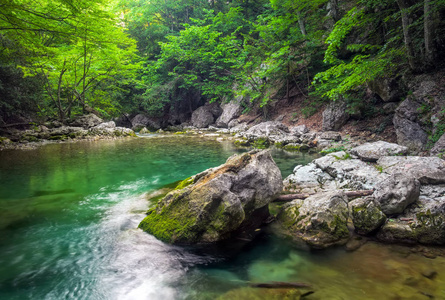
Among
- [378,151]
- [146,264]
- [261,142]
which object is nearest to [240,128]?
[261,142]

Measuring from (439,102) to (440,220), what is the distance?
6124 mm

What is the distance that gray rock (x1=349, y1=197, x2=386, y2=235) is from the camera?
3.79 metres

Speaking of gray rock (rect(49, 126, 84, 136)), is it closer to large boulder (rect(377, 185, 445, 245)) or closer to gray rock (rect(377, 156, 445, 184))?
gray rock (rect(377, 156, 445, 184))

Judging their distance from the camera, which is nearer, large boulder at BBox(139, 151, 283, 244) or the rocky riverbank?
large boulder at BBox(139, 151, 283, 244)

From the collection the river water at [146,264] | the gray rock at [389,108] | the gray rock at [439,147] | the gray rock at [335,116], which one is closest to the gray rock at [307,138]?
the gray rock at [335,116]

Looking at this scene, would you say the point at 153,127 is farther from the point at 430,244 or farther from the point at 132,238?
the point at 430,244

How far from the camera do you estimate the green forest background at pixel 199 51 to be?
7.57 meters

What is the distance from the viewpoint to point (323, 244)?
366cm

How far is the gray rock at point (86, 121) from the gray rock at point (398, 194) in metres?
21.7

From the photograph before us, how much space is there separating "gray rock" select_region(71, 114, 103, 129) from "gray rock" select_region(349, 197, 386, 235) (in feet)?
70.5

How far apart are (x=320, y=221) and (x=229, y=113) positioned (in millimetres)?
22648

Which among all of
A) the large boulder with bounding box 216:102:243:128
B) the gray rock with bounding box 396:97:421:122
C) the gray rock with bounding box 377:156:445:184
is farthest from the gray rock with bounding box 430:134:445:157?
the large boulder with bounding box 216:102:243:128

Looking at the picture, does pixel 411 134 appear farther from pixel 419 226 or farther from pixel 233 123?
pixel 233 123

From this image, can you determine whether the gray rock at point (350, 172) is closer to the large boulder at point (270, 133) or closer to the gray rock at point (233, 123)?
the large boulder at point (270, 133)
